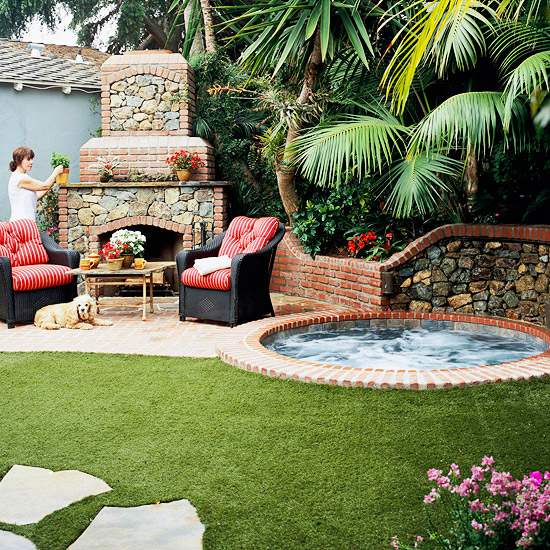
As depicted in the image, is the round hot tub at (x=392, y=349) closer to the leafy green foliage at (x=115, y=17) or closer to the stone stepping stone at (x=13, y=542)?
the stone stepping stone at (x=13, y=542)

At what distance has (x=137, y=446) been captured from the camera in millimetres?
3645

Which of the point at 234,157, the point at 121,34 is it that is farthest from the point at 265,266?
the point at 121,34

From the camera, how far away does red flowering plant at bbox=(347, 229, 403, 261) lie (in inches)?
314

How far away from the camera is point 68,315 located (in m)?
7.09

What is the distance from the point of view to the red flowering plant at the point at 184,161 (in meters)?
10.1

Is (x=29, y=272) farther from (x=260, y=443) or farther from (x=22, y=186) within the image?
(x=260, y=443)

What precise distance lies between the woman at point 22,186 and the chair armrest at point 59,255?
43.3 inches

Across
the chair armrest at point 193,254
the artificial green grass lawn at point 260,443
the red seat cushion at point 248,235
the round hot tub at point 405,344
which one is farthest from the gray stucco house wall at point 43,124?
Result: the artificial green grass lawn at point 260,443

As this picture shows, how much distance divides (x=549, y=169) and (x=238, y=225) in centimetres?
315

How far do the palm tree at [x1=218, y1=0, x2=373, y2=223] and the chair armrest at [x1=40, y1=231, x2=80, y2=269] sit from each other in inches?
101

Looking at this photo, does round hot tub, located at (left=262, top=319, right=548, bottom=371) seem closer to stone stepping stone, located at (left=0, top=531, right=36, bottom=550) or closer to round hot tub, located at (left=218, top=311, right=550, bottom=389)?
round hot tub, located at (left=218, top=311, right=550, bottom=389)

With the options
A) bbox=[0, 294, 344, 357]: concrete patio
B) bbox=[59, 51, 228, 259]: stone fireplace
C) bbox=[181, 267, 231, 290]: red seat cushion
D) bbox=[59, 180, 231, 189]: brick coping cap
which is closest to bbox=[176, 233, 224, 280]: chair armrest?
bbox=[181, 267, 231, 290]: red seat cushion

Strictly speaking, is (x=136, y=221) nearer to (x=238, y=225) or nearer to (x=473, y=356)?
(x=238, y=225)

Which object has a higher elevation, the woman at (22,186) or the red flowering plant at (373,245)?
the woman at (22,186)
